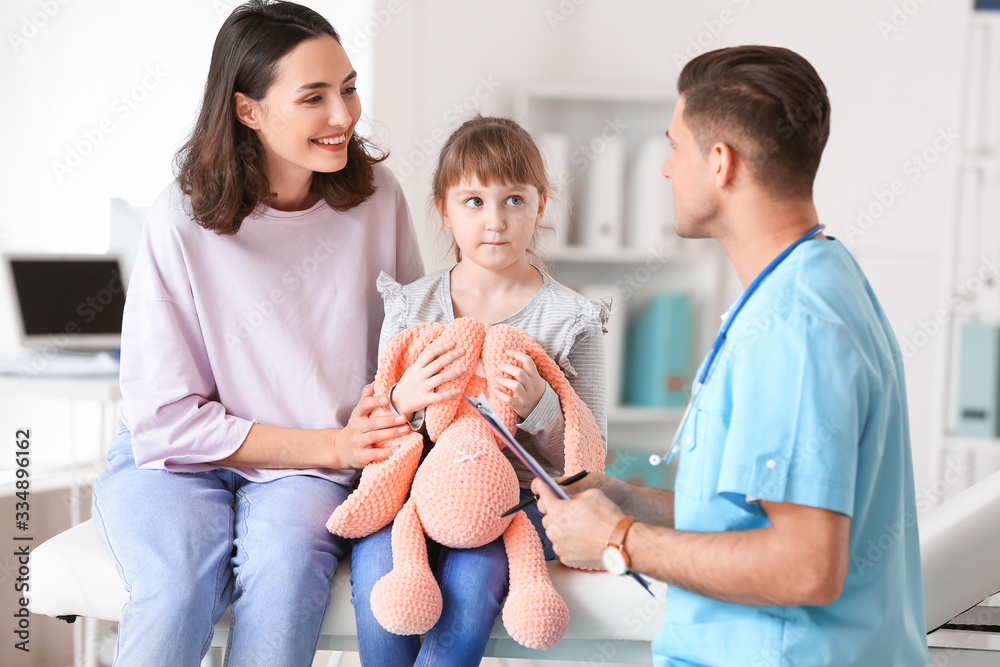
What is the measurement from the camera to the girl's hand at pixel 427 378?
125cm

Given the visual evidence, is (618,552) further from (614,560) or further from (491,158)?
(491,158)

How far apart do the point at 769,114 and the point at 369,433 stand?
76 cm

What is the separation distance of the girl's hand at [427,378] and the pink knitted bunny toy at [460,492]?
2cm

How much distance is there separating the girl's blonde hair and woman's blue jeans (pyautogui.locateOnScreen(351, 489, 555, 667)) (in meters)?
0.61

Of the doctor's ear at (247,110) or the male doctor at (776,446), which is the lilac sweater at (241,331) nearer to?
the doctor's ear at (247,110)

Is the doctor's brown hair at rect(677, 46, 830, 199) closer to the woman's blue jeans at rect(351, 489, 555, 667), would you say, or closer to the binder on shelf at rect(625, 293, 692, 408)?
the woman's blue jeans at rect(351, 489, 555, 667)

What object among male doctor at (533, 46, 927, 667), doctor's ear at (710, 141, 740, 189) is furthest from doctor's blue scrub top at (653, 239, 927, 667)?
doctor's ear at (710, 141, 740, 189)

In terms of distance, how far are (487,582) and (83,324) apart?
2.04 metres

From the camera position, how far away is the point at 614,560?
0.85 metres

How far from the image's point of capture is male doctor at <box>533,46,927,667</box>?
29.6 inches

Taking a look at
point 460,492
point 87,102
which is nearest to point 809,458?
point 460,492

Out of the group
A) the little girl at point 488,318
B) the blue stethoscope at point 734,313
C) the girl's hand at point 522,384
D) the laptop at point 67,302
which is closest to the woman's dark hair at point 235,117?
the little girl at point 488,318

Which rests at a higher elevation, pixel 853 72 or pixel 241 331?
pixel 853 72

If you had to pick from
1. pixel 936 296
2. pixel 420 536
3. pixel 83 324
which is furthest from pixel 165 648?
pixel 936 296
